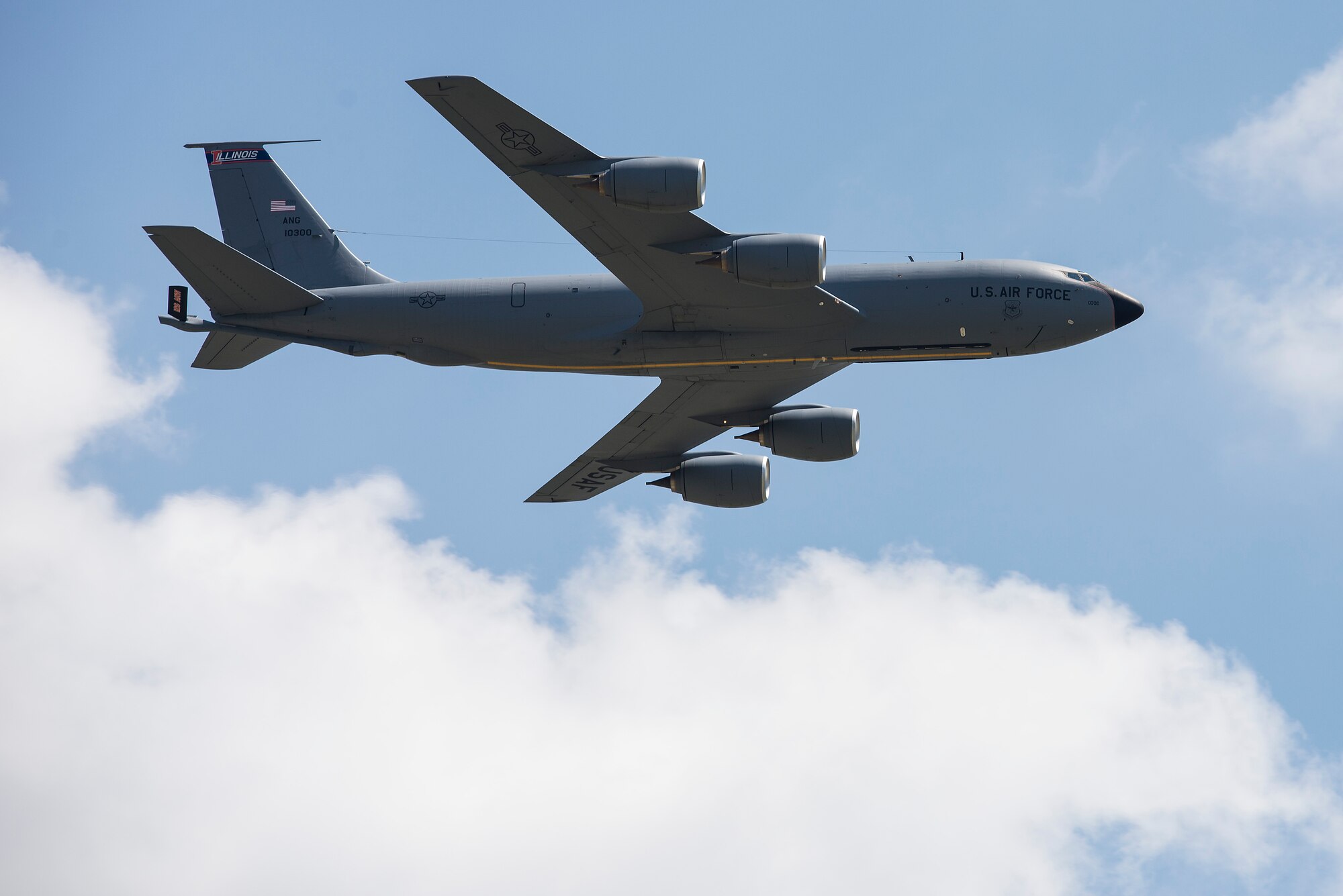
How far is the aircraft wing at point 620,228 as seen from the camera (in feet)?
127

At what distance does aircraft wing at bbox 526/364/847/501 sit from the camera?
4847 cm

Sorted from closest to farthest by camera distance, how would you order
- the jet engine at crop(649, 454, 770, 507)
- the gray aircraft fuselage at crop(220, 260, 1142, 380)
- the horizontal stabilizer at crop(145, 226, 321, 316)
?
the horizontal stabilizer at crop(145, 226, 321, 316) → the gray aircraft fuselage at crop(220, 260, 1142, 380) → the jet engine at crop(649, 454, 770, 507)

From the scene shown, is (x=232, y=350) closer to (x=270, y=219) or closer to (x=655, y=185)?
(x=270, y=219)

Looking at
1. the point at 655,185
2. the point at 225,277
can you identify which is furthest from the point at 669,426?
the point at 225,277

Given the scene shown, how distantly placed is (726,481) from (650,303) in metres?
9.24

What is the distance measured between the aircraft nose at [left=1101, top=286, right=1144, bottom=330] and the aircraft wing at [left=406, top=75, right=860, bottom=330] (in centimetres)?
811

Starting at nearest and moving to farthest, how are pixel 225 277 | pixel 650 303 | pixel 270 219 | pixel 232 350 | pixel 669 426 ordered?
pixel 650 303
pixel 225 277
pixel 232 350
pixel 270 219
pixel 669 426

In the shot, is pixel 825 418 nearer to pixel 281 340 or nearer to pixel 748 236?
pixel 748 236

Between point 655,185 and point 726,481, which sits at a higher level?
point 655,185

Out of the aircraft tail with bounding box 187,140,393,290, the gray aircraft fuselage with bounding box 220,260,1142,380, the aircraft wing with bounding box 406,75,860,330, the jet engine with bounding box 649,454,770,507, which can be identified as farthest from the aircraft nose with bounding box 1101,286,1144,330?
the aircraft tail with bounding box 187,140,393,290

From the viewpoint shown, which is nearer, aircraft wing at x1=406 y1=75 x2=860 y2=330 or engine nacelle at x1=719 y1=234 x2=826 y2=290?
aircraft wing at x1=406 y1=75 x2=860 y2=330

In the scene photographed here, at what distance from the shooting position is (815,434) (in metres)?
48.6

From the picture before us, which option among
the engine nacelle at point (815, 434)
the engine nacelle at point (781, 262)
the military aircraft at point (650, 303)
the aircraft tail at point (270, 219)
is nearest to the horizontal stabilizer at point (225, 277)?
the military aircraft at point (650, 303)

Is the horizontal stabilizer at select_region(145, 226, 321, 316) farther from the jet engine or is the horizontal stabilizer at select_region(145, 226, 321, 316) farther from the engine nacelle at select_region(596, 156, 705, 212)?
the jet engine
